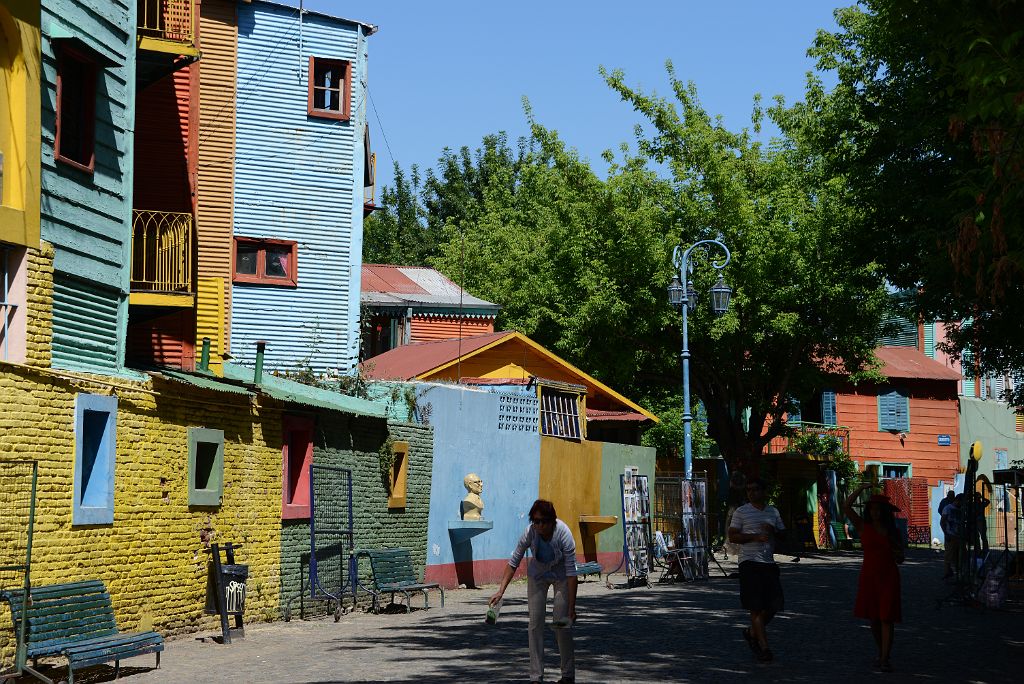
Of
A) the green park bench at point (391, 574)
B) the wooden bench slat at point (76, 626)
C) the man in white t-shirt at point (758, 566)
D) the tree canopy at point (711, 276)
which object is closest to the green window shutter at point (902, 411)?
the tree canopy at point (711, 276)

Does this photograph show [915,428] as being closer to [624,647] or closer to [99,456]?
[624,647]

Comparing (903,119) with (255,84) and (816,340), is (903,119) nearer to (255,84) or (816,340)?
(255,84)

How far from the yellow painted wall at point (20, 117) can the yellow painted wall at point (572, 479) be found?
51.6ft

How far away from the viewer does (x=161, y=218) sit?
2084 cm

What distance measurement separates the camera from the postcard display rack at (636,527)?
2647cm

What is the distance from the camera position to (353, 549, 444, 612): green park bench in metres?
20.1

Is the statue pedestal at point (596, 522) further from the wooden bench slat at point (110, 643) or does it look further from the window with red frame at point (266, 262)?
the wooden bench slat at point (110, 643)

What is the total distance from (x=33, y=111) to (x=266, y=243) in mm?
12559

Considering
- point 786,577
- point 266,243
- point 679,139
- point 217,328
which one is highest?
point 679,139

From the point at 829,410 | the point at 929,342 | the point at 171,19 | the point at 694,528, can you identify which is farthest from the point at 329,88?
the point at 929,342

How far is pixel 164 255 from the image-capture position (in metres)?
20.3

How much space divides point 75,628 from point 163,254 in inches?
344

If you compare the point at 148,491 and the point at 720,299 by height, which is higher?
the point at 720,299

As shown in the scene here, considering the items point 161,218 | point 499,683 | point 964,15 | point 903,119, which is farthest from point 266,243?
point 964,15
